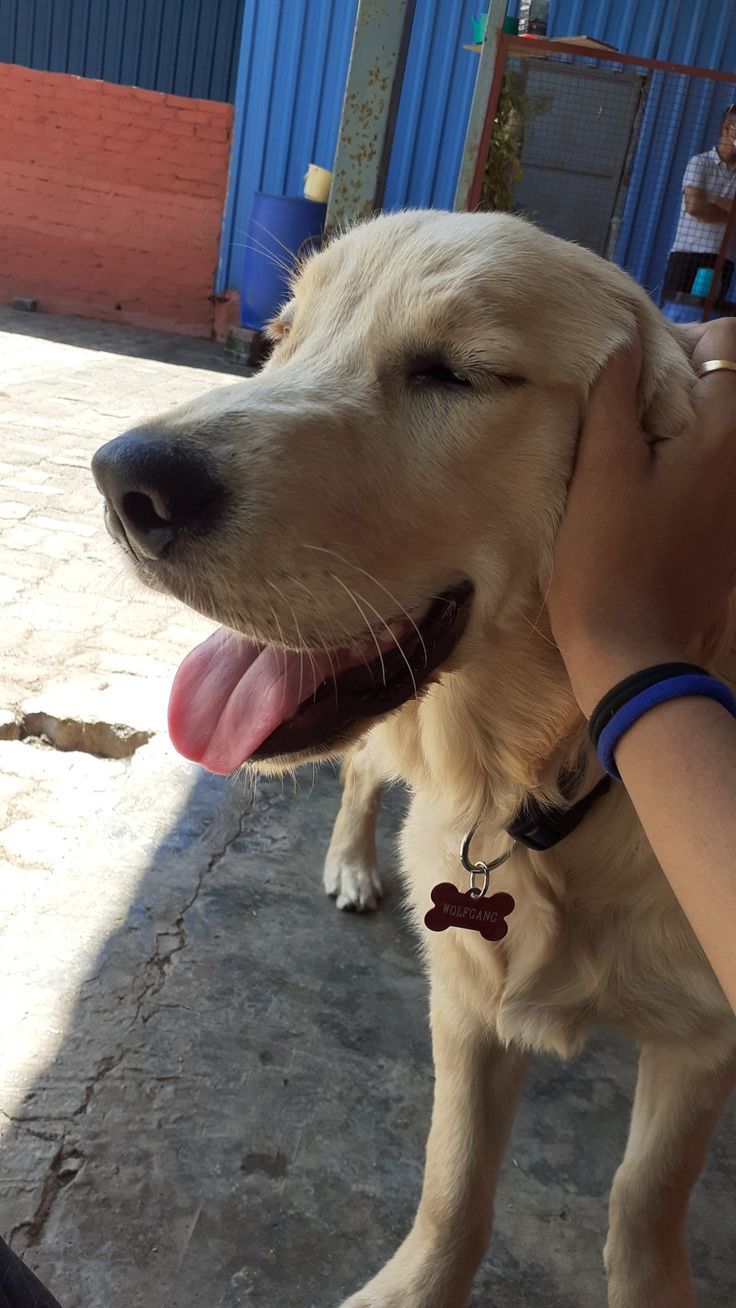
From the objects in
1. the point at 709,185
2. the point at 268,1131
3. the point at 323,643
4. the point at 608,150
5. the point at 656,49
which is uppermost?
the point at 656,49

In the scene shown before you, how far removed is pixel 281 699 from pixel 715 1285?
1.46 meters

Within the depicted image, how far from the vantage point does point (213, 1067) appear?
225 centimetres

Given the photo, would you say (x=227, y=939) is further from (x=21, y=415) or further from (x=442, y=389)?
(x=21, y=415)

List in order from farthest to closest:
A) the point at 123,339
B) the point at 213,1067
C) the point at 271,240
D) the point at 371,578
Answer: the point at 123,339
the point at 271,240
the point at 213,1067
the point at 371,578

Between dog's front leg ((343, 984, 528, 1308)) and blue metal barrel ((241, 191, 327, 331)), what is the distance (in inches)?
344

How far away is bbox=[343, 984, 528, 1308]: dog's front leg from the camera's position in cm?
186

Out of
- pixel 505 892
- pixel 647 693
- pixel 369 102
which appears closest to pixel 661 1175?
pixel 505 892

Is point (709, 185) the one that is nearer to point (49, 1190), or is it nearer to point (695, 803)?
point (695, 803)

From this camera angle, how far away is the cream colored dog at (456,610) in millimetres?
1402

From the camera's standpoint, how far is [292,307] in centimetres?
188

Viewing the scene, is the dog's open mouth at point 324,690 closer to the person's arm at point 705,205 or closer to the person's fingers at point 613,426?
the person's fingers at point 613,426

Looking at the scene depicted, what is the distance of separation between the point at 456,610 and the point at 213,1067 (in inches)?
49.3

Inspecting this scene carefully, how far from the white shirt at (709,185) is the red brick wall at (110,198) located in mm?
6417

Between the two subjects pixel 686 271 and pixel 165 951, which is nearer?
pixel 165 951
